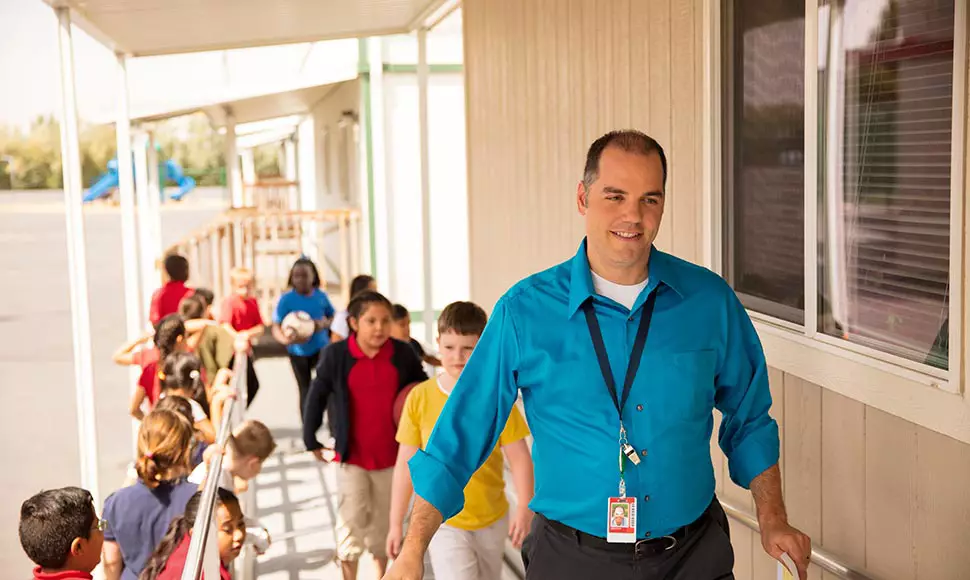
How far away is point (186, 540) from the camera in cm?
362

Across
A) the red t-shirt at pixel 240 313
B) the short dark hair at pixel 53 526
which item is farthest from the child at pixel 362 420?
the red t-shirt at pixel 240 313

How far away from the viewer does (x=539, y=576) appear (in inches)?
107

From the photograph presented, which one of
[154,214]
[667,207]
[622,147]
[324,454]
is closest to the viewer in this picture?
[622,147]

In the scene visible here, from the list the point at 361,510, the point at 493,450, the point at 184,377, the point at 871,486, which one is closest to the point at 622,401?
the point at 871,486

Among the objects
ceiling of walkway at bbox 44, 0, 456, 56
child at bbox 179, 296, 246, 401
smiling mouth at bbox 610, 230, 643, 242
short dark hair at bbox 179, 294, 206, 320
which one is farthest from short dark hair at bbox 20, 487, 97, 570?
ceiling of walkway at bbox 44, 0, 456, 56

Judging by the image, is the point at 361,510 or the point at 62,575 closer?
the point at 62,575

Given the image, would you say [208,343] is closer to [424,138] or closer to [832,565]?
[424,138]

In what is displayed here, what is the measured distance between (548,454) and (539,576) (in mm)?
296

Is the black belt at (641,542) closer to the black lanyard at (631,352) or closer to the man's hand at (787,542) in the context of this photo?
the man's hand at (787,542)

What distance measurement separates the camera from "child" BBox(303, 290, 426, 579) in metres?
5.52

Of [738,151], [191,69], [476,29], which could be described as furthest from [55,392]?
[738,151]

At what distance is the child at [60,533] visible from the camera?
3.45m

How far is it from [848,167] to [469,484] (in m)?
1.93

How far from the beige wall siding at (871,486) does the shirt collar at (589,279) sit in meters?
0.75
